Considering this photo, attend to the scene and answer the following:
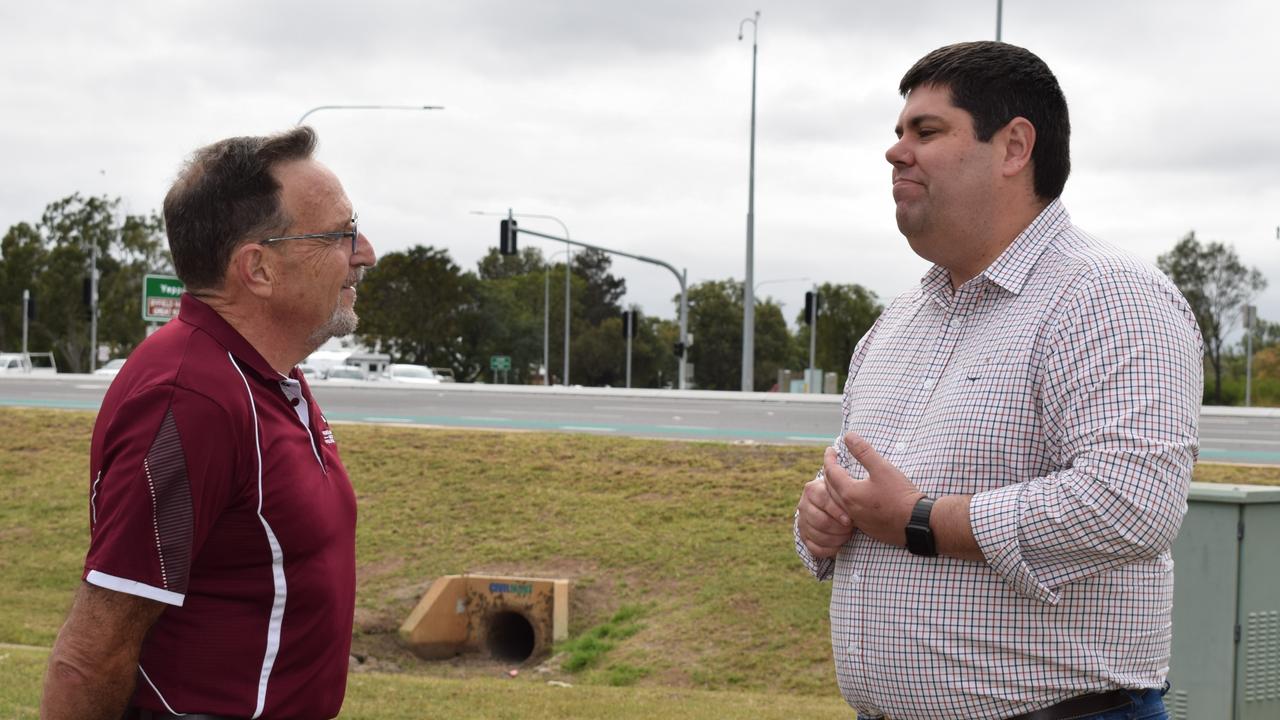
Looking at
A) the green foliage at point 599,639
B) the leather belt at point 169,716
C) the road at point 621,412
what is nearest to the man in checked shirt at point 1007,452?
the leather belt at point 169,716

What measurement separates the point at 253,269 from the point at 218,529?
1.91 ft

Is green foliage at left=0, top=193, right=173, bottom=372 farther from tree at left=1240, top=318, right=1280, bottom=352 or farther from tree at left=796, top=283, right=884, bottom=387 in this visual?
tree at left=1240, top=318, right=1280, bottom=352

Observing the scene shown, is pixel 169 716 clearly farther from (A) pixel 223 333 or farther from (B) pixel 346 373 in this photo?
(B) pixel 346 373

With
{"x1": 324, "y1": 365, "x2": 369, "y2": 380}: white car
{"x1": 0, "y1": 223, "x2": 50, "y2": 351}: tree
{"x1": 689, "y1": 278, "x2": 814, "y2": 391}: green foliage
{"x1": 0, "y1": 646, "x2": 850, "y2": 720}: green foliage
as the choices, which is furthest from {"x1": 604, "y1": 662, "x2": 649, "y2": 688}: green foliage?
{"x1": 689, "y1": 278, "x2": 814, "y2": 391}: green foliage

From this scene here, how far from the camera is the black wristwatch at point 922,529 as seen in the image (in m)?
2.64

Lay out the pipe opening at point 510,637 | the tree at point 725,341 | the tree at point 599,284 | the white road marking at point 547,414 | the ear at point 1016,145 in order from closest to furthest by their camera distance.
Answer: the ear at point 1016,145 → the pipe opening at point 510,637 → the white road marking at point 547,414 → the tree at point 725,341 → the tree at point 599,284

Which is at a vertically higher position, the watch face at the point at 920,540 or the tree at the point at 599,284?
the tree at the point at 599,284

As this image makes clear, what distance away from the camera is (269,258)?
2846 mm

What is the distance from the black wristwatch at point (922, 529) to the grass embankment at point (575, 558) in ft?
16.5

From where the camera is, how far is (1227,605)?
5.29 meters

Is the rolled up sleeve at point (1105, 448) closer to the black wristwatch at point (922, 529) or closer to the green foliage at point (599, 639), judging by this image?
the black wristwatch at point (922, 529)

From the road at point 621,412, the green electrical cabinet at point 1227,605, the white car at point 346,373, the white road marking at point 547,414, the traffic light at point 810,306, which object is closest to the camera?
the green electrical cabinet at point 1227,605

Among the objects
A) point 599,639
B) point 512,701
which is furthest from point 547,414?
point 512,701

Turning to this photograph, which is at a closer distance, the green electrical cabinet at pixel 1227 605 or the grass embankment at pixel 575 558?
the green electrical cabinet at pixel 1227 605
